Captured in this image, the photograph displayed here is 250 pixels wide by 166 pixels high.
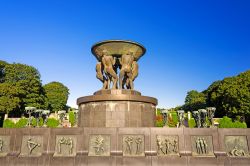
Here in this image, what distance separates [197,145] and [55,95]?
68955 mm

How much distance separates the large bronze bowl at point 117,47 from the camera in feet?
51.6

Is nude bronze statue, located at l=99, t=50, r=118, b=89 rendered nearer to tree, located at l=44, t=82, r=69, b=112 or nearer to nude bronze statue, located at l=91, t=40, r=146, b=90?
nude bronze statue, located at l=91, t=40, r=146, b=90

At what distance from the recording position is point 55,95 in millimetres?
75000

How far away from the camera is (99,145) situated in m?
11.2

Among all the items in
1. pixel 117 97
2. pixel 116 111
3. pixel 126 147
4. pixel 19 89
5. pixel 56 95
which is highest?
pixel 56 95

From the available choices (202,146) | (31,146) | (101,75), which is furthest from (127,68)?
(31,146)

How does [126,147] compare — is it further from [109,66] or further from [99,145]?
[109,66]

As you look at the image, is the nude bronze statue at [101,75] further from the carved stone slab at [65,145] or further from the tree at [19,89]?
the tree at [19,89]

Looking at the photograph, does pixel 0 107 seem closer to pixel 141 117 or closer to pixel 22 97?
pixel 22 97

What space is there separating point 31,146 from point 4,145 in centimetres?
146

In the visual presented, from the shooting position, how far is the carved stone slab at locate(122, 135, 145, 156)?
36.4ft

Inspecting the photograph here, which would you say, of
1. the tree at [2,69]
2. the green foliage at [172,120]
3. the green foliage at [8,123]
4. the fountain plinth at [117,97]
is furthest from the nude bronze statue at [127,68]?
the tree at [2,69]

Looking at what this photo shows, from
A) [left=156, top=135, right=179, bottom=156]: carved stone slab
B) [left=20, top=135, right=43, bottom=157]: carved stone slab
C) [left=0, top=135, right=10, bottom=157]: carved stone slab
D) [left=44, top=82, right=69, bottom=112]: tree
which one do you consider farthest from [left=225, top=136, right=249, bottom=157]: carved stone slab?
[left=44, top=82, right=69, bottom=112]: tree

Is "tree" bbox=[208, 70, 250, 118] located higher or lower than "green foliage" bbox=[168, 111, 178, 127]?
higher
